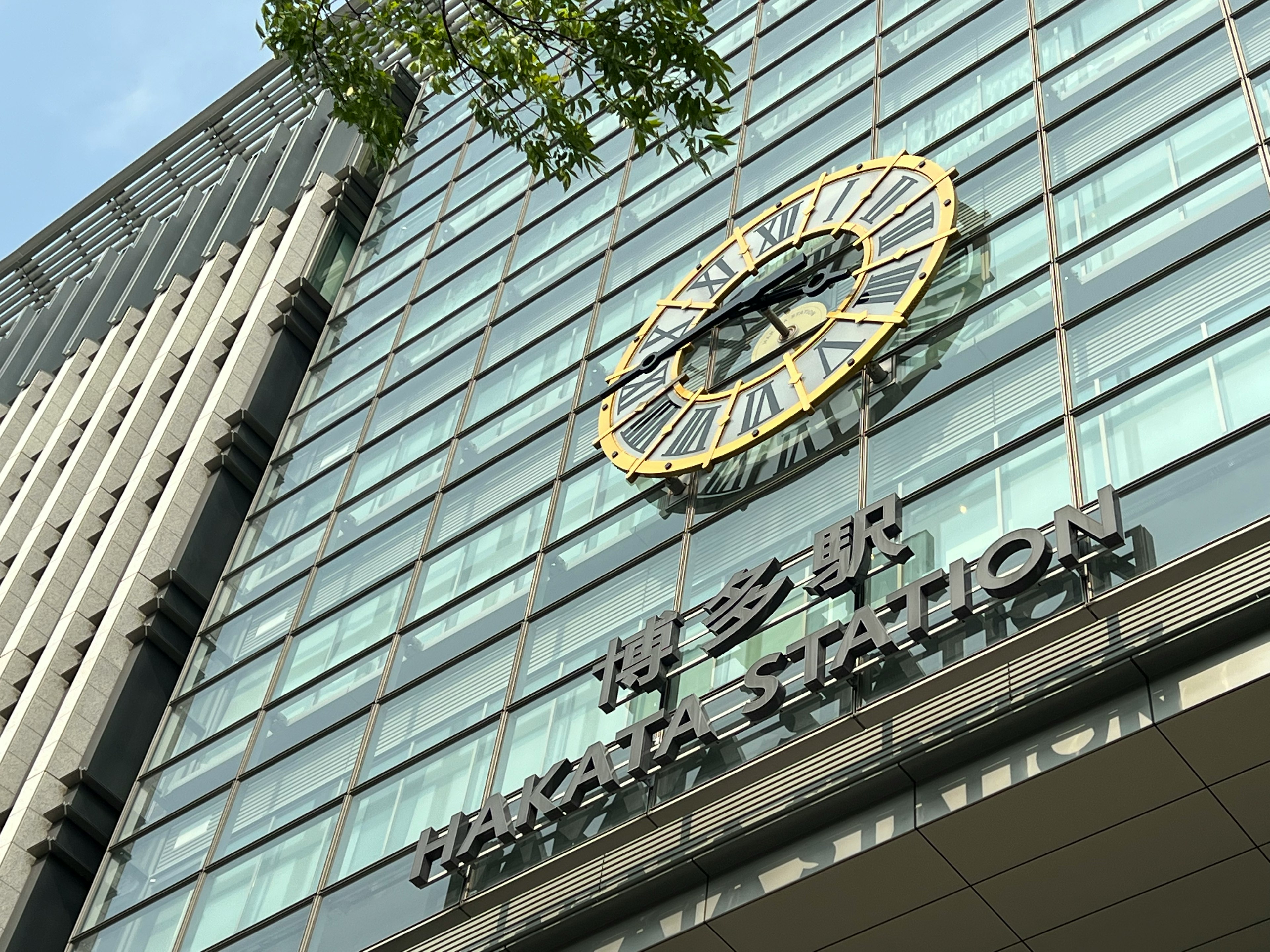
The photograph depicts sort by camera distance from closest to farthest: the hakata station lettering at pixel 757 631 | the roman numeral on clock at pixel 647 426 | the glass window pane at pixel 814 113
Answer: the hakata station lettering at pixel 757 631
the roman numeral on clock at pixel 647 426
the glass window pane at pixel 814 113

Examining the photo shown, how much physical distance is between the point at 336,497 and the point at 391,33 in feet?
41.3

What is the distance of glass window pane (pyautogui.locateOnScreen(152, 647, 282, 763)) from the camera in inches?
926

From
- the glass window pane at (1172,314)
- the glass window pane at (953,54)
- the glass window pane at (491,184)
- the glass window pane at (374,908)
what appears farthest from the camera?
the glass window pane at (491,184)

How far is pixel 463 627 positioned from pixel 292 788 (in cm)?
280

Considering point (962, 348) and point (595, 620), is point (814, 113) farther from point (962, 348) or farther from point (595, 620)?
point (595, 620)

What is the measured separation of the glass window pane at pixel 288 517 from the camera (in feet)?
87.6

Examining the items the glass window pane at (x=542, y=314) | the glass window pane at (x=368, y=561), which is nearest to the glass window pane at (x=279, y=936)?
the glass window pane at (x=368, y=561)

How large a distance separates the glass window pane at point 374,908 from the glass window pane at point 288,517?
8899mm

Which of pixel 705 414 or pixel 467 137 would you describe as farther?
pixel 467 137

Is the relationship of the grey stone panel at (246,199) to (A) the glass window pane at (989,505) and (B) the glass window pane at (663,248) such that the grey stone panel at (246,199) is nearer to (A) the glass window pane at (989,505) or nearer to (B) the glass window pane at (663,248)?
(B) the glass window pane at (663,248)

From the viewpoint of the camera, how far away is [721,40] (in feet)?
100

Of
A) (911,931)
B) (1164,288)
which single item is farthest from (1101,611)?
(1164,288)

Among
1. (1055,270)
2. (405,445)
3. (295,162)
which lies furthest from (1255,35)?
(295,162)

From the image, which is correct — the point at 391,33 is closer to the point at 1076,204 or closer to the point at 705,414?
the point at 705,414
